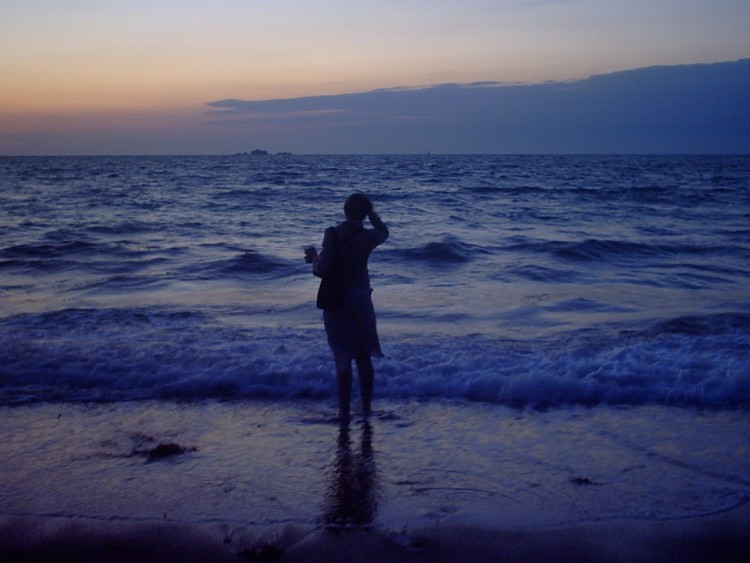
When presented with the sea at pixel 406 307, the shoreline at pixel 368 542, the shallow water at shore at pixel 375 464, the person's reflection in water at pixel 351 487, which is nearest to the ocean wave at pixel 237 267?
the sea at pixel 406 307

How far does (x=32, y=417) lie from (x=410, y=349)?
361cm

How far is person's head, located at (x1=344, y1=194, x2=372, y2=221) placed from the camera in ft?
17.4

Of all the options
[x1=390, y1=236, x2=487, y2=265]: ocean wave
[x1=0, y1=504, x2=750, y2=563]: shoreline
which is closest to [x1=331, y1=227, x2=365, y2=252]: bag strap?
[x1=0, y1=504, x2=750, y2=563]: shoreline

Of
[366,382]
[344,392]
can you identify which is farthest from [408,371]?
[344,392]

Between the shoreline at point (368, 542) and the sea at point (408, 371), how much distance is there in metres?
0.15

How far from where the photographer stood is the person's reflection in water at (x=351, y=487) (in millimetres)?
3883

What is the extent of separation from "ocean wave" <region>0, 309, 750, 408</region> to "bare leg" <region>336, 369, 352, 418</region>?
2.33ft

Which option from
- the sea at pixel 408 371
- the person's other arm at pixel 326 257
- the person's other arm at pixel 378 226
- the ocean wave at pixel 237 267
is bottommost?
the sea at pixel 408 371

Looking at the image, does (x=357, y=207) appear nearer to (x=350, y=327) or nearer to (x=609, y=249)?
(x=350, y=327)

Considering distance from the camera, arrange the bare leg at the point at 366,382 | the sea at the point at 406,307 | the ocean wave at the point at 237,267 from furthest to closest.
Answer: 1. the ocean wave at the point at 237,267
2. the sea at the point at 406,307
3. the bare leg at the point at 366,382

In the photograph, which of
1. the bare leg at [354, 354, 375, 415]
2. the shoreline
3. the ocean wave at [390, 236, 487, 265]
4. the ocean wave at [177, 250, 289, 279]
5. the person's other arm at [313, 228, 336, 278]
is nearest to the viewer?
the shoreline

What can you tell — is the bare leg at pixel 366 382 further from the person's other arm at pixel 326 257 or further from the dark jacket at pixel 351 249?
the person's other arm at pixel 326 257

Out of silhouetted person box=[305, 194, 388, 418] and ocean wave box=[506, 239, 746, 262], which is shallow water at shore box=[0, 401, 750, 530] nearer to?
silhouetted person box=[305, 194, 388, 418]

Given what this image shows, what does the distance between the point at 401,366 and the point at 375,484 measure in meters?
2.58
